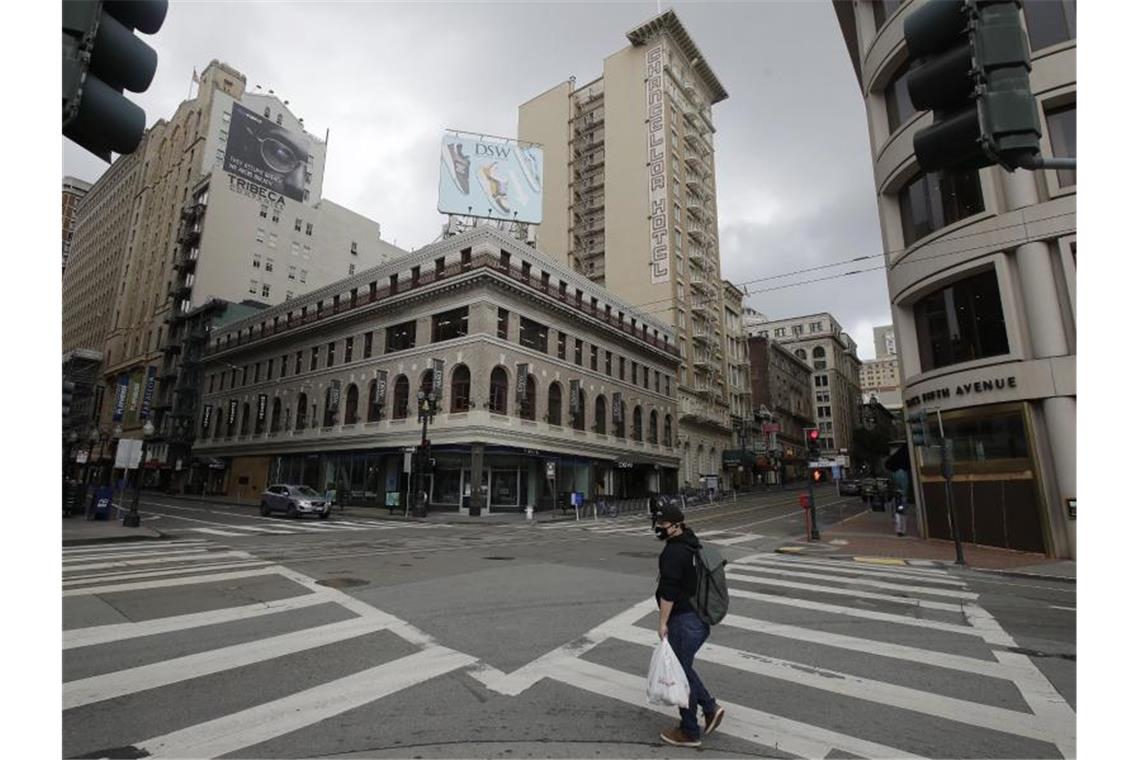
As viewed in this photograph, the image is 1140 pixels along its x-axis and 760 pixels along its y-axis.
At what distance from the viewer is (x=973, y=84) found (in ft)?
11.9

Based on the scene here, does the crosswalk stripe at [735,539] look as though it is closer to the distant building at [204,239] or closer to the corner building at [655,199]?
the corner building at [655,199]

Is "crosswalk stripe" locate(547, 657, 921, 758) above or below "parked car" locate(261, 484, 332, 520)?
below

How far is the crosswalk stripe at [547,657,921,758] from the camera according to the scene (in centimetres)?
412

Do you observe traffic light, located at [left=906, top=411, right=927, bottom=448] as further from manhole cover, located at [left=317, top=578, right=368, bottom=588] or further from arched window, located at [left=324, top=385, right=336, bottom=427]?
arched window, located at [left=324, top=385, right=336, bottom=427]

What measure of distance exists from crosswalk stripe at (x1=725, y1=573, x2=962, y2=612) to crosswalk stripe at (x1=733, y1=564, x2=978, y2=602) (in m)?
0.75

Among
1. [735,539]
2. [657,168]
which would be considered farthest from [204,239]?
[735,539]

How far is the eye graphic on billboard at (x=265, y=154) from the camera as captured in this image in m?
62.8

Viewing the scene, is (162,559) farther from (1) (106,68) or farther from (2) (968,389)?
(2) (968,389)

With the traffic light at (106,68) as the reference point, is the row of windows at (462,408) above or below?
above

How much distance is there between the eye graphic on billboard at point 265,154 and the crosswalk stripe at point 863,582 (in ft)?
229

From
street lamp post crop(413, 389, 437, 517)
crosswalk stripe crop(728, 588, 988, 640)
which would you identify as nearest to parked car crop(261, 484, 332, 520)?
street lamp post crop(413, 389, 437, 517)

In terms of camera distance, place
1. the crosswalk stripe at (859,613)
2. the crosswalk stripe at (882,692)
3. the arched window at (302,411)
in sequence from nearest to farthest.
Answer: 1. the crosswalk stripe at (882,692)
2. the crosswalk stripe at (859,613)
3. the arched window at (302,411)

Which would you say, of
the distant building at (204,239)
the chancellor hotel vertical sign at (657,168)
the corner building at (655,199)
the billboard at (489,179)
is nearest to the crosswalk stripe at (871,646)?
the billboard at (489,179)

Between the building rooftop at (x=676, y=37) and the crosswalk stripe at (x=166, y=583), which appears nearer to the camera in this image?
the crosswalk stripe at (x=166, y=583)
